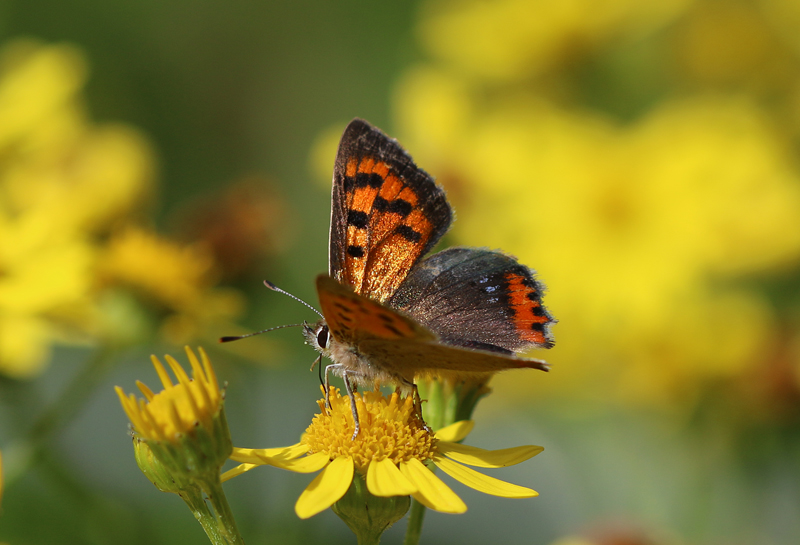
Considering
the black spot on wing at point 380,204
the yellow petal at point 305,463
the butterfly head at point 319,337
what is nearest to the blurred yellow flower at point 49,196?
the butterfly head at point 319,337

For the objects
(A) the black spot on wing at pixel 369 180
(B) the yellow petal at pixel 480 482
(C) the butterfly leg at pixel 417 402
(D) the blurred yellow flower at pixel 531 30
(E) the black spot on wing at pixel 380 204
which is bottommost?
(B) the yellow petal at pixel 480 482

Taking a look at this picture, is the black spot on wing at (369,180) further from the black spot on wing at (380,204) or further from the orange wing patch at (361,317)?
the orange wing patch at (361,317)

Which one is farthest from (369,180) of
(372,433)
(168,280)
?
(168,280)

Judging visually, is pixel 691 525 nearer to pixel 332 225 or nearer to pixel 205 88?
pixel 332 225

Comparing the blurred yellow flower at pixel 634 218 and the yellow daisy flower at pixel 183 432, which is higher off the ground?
the blurred yellow flower at pixel 634 218

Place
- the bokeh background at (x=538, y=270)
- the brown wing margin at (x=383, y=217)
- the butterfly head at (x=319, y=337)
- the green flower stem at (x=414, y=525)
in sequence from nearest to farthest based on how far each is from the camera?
the green flower stem at (x=414, y=525) → the butterfly head at (x=319, y=337) → the brown wing margin at (x=383, y=217) → the bokeh background at (x=538, y=270)

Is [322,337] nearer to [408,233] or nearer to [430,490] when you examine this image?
[408,233]

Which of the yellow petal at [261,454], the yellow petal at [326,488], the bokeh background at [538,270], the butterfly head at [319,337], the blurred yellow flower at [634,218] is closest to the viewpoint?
the yellow petal at [326,488]
